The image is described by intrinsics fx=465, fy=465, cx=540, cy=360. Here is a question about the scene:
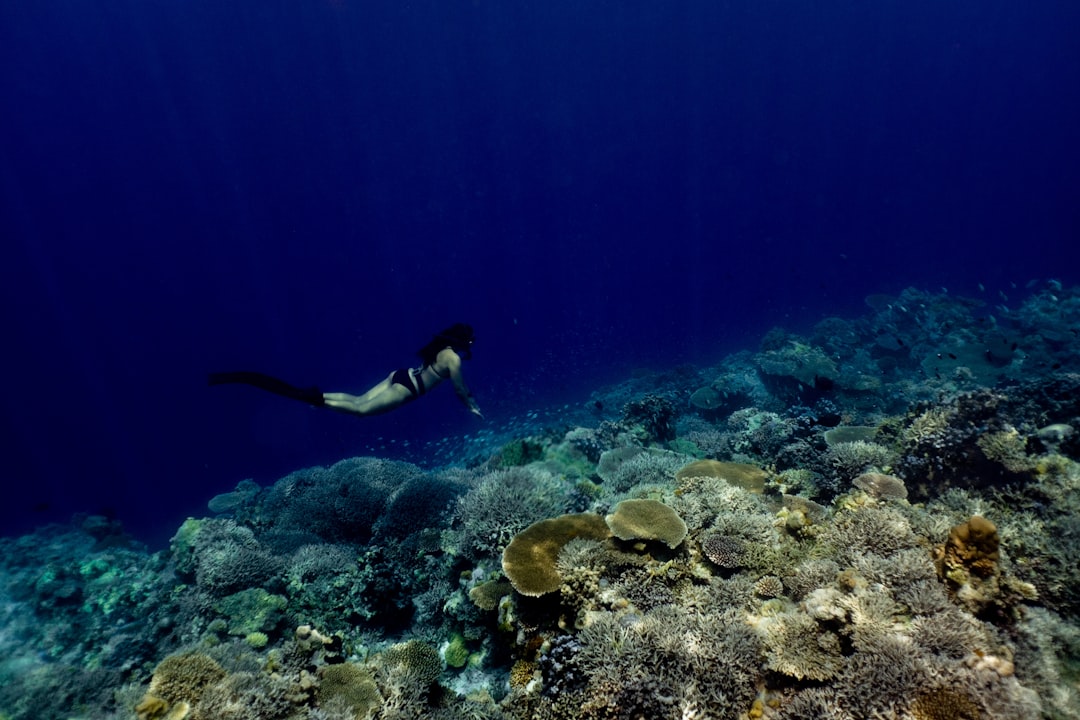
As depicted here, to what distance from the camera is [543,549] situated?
4984 mm

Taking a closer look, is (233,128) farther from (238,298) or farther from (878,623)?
(878,623)

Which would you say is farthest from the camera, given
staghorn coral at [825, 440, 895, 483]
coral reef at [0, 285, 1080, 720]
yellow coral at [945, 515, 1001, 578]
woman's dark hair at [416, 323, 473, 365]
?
woman's dark hair at [416, 323, 473, 365]

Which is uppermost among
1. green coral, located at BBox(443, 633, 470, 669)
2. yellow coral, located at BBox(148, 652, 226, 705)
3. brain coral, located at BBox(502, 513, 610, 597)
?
yellow coral, located at BBox(148, 652, 226, 705)

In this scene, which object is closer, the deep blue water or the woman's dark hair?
the woman's dark hair

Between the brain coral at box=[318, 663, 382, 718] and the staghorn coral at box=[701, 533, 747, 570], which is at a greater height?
the staghorn coral at box=[701, 533, 747, 570]

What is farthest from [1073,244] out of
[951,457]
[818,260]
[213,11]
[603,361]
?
[213,11]

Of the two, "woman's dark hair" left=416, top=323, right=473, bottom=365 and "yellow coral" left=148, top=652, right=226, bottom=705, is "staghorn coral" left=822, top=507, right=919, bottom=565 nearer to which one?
"yellow coral" left=148, top=652, right=226, bottom=705

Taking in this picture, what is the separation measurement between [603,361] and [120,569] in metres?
49.0

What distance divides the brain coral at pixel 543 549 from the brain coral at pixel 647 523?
29 cm

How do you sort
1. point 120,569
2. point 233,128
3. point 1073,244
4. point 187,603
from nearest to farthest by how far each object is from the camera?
1. point 187,603
2. point 120,569
3. point 233,128
4. point 1073,244

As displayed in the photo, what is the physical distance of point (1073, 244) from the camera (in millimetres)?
101500

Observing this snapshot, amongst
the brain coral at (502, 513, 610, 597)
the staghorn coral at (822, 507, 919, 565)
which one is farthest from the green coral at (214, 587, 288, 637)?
the staghorn coral at (822, 507, 919, 565)

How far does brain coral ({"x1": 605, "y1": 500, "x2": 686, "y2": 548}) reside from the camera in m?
4.78

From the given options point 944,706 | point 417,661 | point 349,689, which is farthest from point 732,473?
point 349,689
